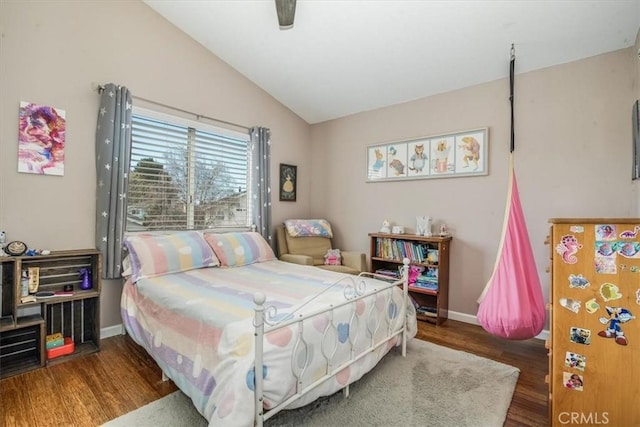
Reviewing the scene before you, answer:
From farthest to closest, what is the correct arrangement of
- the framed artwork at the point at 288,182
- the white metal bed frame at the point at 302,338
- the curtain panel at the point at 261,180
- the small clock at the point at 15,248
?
1. the framed artwork at the point at 288,182
2. the curtain panel at the point at 261,180
3. the small clock at the point at 15,248
4. the white metal bed frame at the point at 302,338

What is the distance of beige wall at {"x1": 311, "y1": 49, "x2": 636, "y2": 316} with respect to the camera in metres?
2.53

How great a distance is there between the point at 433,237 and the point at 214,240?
223 centimetres

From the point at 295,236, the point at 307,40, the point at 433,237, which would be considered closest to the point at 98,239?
the point at 295,236

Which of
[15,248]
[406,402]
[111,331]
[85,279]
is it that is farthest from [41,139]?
[406,402]

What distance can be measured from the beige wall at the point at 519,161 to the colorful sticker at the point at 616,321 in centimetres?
155

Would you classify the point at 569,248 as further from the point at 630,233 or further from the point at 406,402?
the point at 406,402

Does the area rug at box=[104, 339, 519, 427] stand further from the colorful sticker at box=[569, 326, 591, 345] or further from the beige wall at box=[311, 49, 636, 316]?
the beige wall at box=[311, 49, 636, 316]

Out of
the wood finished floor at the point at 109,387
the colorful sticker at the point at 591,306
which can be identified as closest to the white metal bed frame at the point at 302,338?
the wood finished floor at the point at 109,387

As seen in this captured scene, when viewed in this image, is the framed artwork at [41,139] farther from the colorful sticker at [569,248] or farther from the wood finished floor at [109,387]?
the colorful sticker at [569,248]

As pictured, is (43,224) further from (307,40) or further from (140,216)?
(307,40)

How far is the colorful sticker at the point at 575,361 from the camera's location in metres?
1.46

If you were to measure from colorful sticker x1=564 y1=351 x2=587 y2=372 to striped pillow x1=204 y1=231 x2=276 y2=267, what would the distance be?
253 centimetres

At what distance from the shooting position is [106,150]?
267 cm

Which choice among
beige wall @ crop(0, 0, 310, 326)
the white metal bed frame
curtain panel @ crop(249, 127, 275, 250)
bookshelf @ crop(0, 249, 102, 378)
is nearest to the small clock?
bookshelf @ crop(0, 249, 102, 378)
